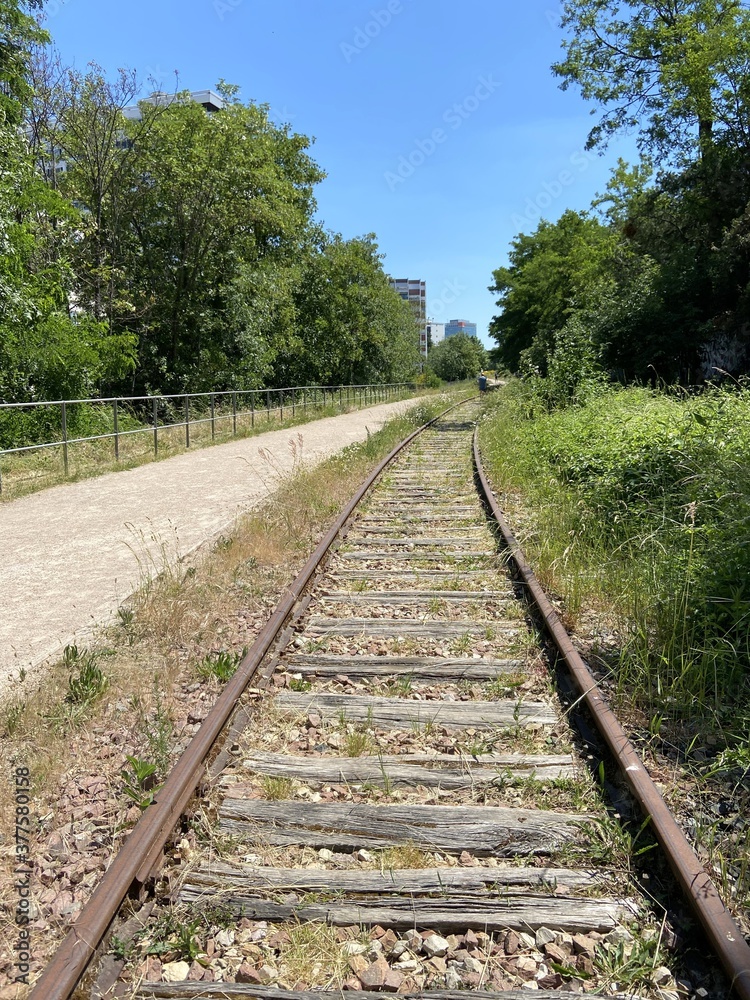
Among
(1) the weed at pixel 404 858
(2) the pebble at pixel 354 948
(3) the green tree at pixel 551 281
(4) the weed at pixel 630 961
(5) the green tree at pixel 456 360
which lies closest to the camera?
(4) the weed at pixel 630 961

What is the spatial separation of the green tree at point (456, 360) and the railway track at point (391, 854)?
97076 millimetres

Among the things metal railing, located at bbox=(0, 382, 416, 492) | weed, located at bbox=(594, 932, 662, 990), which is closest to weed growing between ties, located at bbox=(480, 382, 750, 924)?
weed, located at bbox=(594, 932, 662, 990)

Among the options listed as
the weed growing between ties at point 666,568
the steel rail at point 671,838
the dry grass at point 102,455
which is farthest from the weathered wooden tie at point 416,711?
the dry grass at point 102,455

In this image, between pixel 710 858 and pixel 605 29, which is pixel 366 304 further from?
pixel 710 858

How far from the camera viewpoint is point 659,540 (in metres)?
5.53

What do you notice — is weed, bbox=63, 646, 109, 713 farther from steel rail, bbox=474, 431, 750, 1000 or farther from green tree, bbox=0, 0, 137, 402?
green tree, bbox=0, 0, 137, 402

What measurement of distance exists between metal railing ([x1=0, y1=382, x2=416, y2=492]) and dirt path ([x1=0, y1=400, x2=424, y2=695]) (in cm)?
138

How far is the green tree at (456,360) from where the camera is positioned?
100875mm

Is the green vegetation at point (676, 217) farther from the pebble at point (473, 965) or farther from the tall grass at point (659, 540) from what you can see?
the pebble at point (473, 965)

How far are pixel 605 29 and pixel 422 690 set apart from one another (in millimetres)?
26906

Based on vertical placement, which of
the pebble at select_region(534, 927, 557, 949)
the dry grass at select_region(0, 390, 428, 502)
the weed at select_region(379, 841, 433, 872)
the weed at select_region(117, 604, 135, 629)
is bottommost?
the pebble at select_region(534, 927, 557, 949)

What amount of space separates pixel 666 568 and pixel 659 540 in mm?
655

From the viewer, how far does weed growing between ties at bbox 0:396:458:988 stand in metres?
2.79

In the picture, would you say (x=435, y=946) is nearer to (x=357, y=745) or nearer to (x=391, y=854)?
(x=391, y=854)
